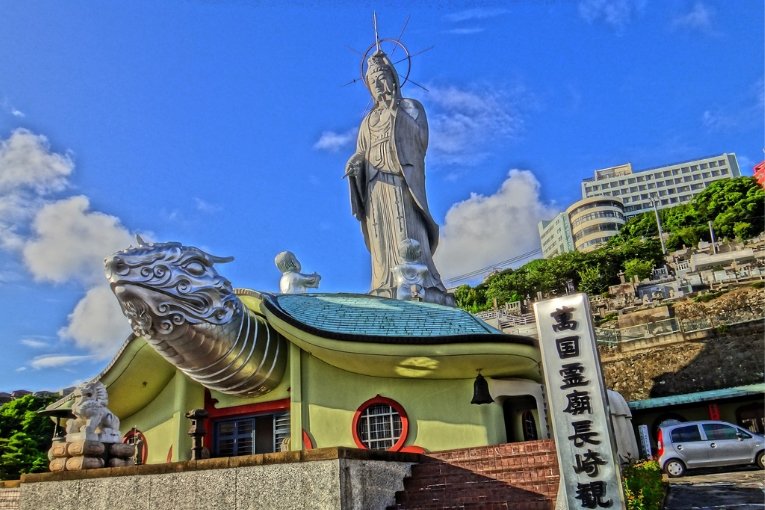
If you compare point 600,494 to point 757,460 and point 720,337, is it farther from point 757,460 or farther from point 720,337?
point 720,337

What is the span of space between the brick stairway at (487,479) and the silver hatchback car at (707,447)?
5.86 metres

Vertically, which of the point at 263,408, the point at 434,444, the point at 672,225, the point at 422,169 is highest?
the point at 672,225

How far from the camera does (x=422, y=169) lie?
21156 mm

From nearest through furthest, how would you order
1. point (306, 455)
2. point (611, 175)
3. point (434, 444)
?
point (306, 455) < point (434, 444) < point (611, 175)

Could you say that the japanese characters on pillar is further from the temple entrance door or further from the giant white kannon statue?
the giant white kannon statue

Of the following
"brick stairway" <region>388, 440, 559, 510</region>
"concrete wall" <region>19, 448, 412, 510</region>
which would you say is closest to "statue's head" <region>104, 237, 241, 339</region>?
"concrete wall" <region>19, 448, 412, 510</region>

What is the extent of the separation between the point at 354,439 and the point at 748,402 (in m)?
17.1

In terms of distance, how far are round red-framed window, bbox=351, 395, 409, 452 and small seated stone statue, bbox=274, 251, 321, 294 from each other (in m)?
5.75

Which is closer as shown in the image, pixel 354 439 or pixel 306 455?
pixel 306 455

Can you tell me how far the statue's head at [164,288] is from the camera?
1054 cm

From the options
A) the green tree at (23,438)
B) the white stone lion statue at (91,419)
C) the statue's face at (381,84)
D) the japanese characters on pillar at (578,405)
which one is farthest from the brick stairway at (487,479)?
the green tree at (23,438)

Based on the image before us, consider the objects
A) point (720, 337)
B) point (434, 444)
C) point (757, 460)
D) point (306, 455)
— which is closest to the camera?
point (306, 455)

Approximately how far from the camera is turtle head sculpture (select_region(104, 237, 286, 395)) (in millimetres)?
10609

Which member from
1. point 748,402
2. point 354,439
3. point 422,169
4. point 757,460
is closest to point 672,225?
point 748,402
